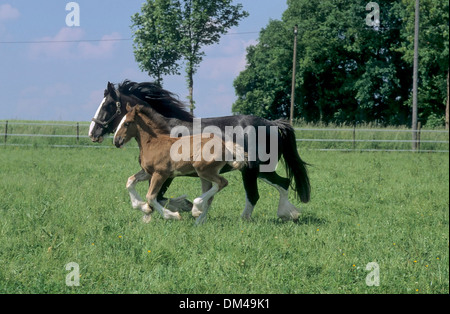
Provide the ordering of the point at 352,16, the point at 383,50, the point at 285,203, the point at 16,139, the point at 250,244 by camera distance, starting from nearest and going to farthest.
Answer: the point at 250,244 → the point at 285,203 → the point at 16,139 → the point at 352,16 → the point at 383,50

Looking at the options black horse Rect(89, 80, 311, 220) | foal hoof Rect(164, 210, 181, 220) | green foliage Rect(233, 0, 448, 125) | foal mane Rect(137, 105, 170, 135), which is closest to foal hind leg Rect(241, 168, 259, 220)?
black horse Rect(89, 80, 311, 220)

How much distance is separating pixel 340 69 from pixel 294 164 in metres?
36.0

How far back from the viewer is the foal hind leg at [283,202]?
24.6ft

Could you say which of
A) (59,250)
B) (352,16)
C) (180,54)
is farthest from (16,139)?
(352,16)

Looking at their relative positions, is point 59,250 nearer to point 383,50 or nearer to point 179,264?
point 179,264

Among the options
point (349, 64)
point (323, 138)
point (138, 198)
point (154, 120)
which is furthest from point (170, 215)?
point (349, 64)

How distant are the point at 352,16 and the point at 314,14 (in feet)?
12.1

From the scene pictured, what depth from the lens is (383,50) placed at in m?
41.1

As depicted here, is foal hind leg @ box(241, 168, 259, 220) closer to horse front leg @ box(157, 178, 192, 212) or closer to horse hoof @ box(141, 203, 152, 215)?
horse front leg @ box(157, 178, 192, 212)

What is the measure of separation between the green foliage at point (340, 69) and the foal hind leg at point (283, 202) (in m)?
31.3

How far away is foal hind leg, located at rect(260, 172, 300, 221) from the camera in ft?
24.6

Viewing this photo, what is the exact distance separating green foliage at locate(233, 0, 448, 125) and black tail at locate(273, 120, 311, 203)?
3063cm

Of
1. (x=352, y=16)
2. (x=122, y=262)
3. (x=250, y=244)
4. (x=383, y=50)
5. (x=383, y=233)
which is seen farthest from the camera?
(x=383, y=50)

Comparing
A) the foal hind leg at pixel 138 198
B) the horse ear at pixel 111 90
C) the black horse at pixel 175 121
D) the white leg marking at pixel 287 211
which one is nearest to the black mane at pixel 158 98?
the black horse at pixel 175 121
